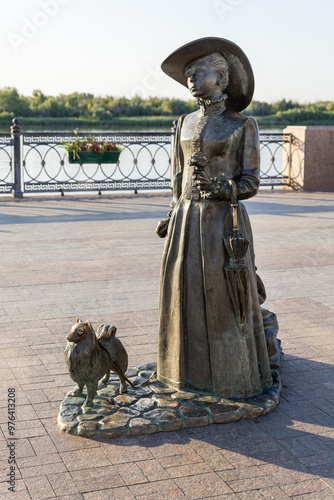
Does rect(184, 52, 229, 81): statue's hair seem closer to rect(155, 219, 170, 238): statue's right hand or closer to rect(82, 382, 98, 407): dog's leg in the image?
rect(155, 219, 170, 238): statue's right hand

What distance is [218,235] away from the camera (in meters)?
4.45

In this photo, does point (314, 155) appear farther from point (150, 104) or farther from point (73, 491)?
point (73, 491)

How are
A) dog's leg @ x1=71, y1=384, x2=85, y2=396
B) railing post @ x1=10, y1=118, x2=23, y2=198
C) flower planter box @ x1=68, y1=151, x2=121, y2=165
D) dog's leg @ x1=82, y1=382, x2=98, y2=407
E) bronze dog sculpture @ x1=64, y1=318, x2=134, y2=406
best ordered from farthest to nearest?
flower planter box @ x1=68, y1=151, x2=121, y2=165 → railing post @ x1=10, y1=118, x2=23, y2=198 → dog's leg @ x1=71, y1=384, x2=85, y2=396 → dog's leg @ x1=82, y1=382, x2=98, y2=407 → bronze dog sculpture @ x1=64, y1=318, x2=134, y2=406

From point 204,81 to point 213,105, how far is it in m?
0.16

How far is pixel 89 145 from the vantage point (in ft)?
48.5

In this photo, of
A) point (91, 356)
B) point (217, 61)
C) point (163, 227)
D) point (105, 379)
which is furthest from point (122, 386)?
Result: point (217, 61)

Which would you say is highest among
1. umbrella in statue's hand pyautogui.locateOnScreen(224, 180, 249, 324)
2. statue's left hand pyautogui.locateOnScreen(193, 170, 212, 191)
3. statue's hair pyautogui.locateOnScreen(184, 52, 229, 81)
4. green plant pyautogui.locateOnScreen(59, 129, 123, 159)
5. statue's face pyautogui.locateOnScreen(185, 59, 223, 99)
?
statue's hair pyautogui.locateOnScreen(184, 52, 229, 81)

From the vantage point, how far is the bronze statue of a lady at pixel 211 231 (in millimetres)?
4414

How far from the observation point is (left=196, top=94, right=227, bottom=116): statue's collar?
14.7ft

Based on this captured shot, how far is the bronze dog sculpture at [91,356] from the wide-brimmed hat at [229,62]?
169 cm

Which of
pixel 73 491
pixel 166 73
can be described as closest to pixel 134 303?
pixel 166 73

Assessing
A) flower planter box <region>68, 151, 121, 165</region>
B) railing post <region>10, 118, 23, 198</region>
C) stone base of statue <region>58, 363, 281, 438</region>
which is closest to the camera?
stone base of statue <region>58, 363, 281, 438</region>

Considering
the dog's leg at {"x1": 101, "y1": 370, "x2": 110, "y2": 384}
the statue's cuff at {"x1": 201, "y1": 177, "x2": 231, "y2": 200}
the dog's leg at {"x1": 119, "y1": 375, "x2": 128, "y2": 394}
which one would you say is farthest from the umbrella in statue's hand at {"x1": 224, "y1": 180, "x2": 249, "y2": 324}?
the dog's leg at {"x1": 101, "y1": 370, "x2": 110, "y2": 384}

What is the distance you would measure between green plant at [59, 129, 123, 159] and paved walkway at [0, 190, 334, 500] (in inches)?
138
